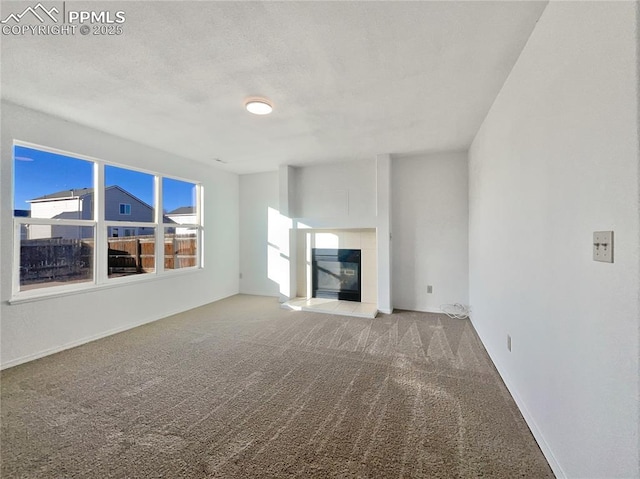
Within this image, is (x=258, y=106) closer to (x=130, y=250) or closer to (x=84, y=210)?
(x=84, y=210)

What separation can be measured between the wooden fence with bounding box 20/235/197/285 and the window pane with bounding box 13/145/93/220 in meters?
0.33

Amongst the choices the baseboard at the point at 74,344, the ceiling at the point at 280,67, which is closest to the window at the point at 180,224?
the baseboard at the point at 74,344

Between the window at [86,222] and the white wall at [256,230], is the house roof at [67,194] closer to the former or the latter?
the window at [86,222]

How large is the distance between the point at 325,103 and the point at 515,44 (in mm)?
1443

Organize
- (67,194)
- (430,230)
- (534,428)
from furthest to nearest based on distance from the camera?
(430,230)
(67,194)
(534,428)

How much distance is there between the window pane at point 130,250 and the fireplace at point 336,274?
103 inches

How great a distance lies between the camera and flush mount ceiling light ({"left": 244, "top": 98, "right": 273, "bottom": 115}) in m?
2.33

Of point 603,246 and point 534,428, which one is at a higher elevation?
point 603,246

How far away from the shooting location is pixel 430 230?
159 inches

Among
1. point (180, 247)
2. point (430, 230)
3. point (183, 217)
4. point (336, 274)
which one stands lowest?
point (336, 274)

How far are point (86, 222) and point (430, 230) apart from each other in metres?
4.67

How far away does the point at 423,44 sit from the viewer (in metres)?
1.67

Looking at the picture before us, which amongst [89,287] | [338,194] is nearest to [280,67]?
[338,194]

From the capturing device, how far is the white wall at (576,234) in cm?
89
